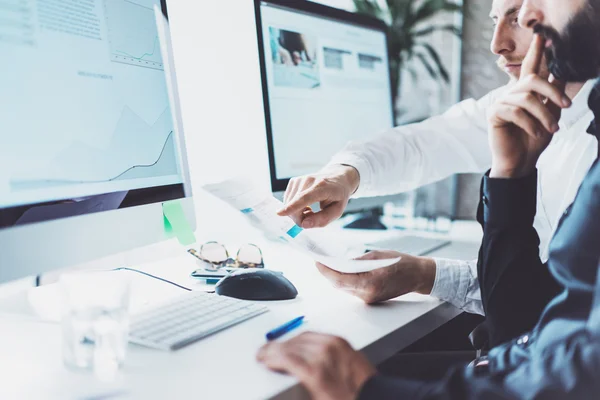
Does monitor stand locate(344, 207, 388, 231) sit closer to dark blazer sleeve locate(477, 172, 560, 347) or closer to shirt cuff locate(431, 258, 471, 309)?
shirt cuff locate(431, 258, 471, 309)

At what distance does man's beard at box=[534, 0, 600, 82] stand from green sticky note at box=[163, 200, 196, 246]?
26.1 inches

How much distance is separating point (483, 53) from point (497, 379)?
229cm

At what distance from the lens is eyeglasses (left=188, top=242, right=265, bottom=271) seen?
978 mm

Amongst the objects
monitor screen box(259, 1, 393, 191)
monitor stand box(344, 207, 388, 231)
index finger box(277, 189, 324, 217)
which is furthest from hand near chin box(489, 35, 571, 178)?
monitor stand box(344, 207, 388, 231)

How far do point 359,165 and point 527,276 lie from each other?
492mm

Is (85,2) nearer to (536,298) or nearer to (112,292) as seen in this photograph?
A: (112,292)

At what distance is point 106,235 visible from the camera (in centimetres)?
79

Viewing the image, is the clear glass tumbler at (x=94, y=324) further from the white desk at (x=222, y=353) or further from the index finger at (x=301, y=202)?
the index finger at (x=301, y=202)

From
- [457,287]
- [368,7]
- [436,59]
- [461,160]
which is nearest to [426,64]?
[436,59]

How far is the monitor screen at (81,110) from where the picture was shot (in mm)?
642

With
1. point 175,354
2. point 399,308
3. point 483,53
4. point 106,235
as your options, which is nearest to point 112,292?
point 175,354

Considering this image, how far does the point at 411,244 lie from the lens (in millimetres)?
1214

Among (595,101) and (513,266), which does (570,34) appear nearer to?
(595,101)

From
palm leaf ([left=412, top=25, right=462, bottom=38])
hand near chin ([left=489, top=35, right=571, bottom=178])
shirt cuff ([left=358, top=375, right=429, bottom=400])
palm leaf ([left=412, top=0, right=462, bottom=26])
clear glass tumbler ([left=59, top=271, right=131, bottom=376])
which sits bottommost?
shirt cuff ([left=358, top=375, right=429, bottom=400])
